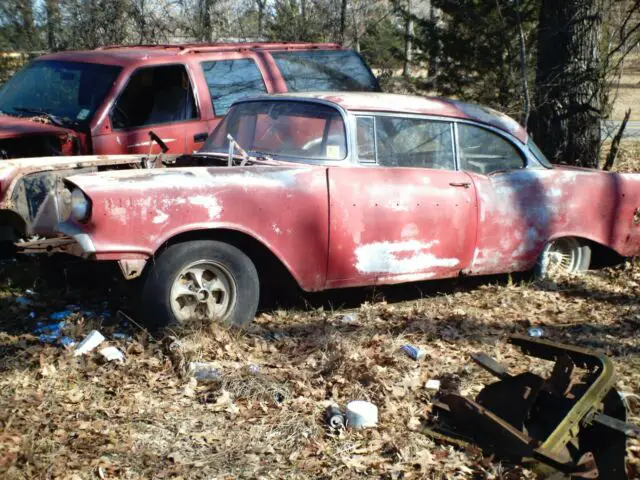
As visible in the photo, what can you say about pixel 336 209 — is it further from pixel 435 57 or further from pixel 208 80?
pixel 435 57

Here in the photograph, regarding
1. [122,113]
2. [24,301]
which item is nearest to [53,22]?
[122,113]

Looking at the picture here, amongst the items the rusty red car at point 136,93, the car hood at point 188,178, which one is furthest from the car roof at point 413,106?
the rusty red car at point 136,93

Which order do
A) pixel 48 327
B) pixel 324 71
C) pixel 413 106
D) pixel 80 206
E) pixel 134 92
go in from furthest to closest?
pixel 324 71, pixel 134 92, pixel 413 106, pixel 48 327, pixel 80 206

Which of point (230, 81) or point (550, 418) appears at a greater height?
point (230, 81)

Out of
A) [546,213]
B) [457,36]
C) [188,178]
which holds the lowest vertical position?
[546,213]

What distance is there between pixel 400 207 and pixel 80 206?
223 centimetres

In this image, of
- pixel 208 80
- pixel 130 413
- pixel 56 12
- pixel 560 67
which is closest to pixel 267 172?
pixel 130 413

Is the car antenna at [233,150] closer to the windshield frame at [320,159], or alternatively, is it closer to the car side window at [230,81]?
the windshield frame at [320,159]

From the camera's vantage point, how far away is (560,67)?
9602 millimetres

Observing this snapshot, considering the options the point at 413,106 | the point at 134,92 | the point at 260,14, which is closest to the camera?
the point at 413,106

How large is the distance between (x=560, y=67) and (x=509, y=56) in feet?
8.73

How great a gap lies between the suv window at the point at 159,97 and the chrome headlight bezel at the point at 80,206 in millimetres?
2934

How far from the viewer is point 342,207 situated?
5.63 m

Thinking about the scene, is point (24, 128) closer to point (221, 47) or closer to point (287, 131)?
point (221, 47)
